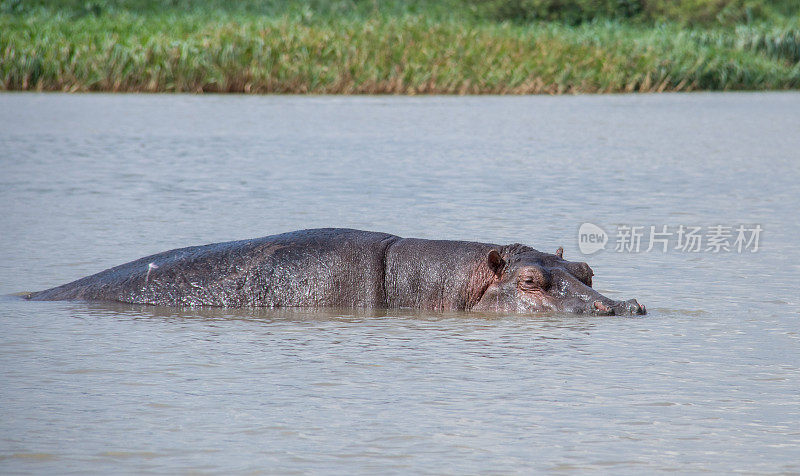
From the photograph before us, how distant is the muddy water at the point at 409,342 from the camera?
152 inches

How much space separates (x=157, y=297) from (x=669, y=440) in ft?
10.8

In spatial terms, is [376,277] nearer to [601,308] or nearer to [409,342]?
[409,342]

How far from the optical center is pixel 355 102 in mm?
22031

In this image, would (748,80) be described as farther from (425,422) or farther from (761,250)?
(425,422)

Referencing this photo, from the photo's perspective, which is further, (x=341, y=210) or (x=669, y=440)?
(x=341, y=210)

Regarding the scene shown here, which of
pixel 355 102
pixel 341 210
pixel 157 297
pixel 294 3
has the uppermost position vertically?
pixel 294 3

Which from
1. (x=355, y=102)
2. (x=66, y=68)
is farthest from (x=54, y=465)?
(x=66, y=68)

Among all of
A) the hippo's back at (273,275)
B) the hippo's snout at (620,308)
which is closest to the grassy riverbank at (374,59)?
the hippo's back at (273,275)

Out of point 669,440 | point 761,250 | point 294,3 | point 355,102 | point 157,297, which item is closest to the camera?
point 669,440

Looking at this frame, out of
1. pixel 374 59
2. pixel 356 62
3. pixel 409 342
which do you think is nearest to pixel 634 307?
pixel 409 342

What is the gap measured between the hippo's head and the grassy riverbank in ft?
57.5

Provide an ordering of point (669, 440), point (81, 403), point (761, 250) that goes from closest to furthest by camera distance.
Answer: point (669, 440), point (81, 403), point (761, 250)

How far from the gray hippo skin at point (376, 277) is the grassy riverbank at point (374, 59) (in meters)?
17.2

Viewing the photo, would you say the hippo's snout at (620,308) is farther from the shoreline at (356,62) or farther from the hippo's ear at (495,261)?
the shoreline at (356,62)
